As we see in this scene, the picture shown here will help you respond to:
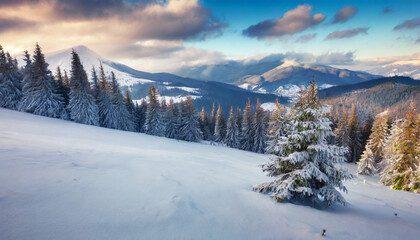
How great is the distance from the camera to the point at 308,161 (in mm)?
7273

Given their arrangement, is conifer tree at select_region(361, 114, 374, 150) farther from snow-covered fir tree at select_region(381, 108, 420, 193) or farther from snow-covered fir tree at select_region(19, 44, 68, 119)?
snow-covered fir tree at select_region(19, 44, 68, 119)

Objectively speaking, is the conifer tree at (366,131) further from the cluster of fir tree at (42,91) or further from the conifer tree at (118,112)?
the cluster of fir tree at (42,91)

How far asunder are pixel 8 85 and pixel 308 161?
145ft

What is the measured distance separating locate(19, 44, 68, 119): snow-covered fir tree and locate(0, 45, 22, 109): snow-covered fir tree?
354 centimetres

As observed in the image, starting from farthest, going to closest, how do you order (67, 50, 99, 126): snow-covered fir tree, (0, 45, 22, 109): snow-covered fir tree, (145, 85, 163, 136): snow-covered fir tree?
(145, 85, 163, 136): snow-covered fir tree, (67, 50, 99, 126): snow-covered fir tree, (0, 45, 22, 109): snow-covered fir tree

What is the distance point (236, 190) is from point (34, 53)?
36422mm

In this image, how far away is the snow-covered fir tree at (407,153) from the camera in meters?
16.3

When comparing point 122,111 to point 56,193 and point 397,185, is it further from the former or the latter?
point 397,185

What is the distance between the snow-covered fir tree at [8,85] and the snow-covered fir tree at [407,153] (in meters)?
53.5

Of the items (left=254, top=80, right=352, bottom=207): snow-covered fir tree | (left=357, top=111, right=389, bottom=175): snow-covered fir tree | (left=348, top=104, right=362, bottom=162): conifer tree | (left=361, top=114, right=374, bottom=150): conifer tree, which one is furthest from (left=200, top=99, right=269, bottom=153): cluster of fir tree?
(left=254, top=80, right=352, bottom=207): snow-covered fir tree

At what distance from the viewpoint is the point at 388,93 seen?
197 metres

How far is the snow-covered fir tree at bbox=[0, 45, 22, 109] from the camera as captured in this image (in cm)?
2797

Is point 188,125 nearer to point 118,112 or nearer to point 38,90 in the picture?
point 118,112

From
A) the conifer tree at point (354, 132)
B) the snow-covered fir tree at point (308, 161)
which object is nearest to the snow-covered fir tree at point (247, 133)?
the conifer tree at point (354, 132)
